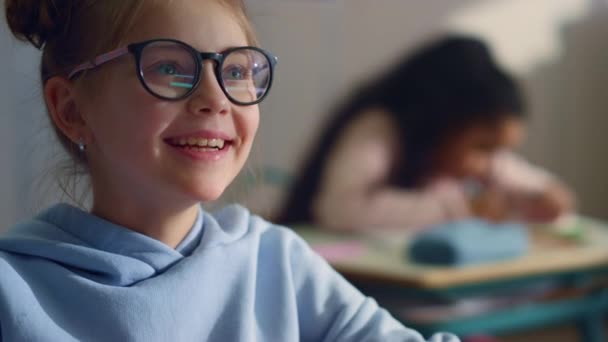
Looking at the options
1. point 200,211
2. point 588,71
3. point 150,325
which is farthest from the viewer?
point 588,71

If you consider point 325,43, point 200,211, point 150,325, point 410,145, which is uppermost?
point 325,43

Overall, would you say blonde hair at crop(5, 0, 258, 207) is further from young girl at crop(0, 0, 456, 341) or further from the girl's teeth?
the girl's teeth

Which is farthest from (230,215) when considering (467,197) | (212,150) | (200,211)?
(467,197)

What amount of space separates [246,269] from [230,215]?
0.09 m

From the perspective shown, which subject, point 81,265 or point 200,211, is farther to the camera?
point 200,211

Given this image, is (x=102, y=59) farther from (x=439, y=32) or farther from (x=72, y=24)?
(x=439, y=32)

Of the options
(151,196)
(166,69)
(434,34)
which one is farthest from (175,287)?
(434,34)

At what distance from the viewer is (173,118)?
686 mm

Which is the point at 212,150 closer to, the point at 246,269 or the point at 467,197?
the point at 246,269

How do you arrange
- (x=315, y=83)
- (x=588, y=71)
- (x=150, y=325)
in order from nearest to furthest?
(x=150, y=325)
(x=315, y=83)
(x=588, y=71)

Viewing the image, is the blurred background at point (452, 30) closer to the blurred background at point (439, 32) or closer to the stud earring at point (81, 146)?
the blurred background at point (439, 32)

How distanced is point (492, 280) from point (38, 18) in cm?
135

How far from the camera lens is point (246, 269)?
0.77m

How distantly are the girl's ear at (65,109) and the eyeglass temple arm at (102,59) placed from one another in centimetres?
3
